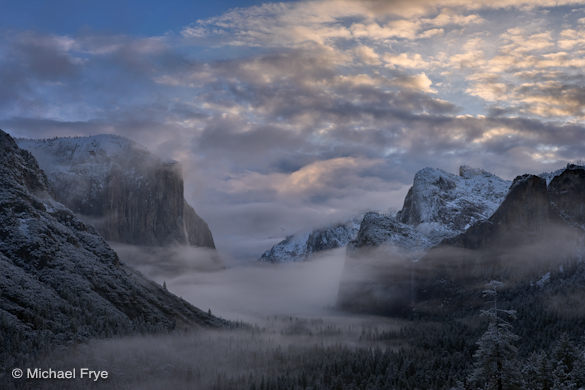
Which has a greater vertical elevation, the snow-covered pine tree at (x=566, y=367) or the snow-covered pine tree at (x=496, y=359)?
the snow-covered pine tree at (x=496, y=359)

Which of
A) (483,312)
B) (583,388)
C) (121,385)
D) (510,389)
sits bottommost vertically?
(121,385)


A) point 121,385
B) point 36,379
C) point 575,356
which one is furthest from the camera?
point 121,385

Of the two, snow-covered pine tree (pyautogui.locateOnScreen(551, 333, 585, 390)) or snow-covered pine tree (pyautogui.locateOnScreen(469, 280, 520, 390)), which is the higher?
snow-covered pine tree (pyautogui.locateOnScreen(469, 280, 520, 390))

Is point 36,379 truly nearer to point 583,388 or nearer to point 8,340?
point 8,340

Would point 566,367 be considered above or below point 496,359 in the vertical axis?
below

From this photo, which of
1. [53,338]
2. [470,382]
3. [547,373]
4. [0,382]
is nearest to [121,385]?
[53,338]

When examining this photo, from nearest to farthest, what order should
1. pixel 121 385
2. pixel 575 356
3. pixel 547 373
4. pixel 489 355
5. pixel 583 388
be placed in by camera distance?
pixel 489 355 < pixel 583 388 < pixel 547 373 < pixel 575 356 < pixel 121 385

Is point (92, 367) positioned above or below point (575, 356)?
below

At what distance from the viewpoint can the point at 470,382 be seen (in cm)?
6194

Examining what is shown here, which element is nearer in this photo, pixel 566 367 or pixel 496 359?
pixel 496 359

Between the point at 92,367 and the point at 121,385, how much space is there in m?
13.3

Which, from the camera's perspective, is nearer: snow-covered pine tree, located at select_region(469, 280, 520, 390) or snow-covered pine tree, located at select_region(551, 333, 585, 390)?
snow-covered pine tree, located at select_region(469, 280, 520, 390)

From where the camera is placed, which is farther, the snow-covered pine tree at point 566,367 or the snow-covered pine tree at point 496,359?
the snow-covered pine tree at point 566,367

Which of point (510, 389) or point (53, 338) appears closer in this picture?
point (510, 389)
